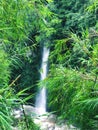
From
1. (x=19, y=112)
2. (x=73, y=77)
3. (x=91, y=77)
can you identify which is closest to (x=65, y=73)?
(x=73, y=77)

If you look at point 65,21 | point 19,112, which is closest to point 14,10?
point 19,112

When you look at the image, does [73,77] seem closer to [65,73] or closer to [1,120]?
[65,73]

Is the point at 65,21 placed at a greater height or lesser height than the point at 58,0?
lesser

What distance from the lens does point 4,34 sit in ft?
6.84

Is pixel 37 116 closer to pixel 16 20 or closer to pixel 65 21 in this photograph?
pixel 16 20

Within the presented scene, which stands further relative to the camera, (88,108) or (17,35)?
(17,35)

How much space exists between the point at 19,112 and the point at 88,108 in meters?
0.46

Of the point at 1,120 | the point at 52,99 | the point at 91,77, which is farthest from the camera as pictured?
the point at 52,99

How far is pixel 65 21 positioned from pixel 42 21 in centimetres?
646

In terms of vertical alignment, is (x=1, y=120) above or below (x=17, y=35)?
below

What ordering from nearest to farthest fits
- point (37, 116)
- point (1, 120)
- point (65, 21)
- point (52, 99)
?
1. point (1, 120)
2. point (37, 116)
3. point (52, 99)
4. point (65, 21)

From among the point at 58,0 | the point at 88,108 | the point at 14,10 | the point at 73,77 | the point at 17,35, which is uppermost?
the point at 58,0

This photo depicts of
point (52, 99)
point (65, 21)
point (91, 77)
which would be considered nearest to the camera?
point (91, 77)

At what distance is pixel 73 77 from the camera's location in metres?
2.11
